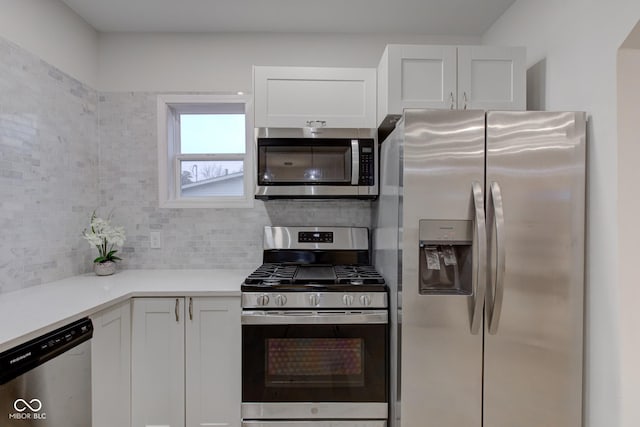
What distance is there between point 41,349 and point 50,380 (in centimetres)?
17

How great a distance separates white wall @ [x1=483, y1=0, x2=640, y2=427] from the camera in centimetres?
143

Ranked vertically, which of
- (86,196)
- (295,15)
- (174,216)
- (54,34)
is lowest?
(174,216)

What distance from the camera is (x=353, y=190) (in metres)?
2.21

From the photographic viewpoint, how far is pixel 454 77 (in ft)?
6.32

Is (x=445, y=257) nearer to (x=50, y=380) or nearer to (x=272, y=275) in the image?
(x=272, y=275)

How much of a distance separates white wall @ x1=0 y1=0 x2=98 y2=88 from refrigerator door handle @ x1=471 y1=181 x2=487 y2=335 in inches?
98.1

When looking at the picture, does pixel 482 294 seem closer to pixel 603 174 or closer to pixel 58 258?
pixel 603 174

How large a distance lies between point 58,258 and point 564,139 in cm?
286

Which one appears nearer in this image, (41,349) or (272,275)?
(41,349)

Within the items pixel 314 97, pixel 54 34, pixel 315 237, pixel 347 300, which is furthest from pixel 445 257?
pixel 54 34

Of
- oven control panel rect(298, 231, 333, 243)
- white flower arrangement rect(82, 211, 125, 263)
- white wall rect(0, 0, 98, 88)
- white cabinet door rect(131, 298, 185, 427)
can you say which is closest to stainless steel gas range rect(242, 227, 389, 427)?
white cabinet door rect(131, 298, 185, 427)

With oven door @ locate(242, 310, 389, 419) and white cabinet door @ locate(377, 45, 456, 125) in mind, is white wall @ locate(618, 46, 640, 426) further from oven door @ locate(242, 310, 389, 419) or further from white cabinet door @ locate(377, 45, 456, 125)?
oven door @ locate(242, 310, 389, 419)

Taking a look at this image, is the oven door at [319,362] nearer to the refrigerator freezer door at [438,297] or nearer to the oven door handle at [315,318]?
the oven door handle at [315,318]

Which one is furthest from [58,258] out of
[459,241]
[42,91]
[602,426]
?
[602,426]
